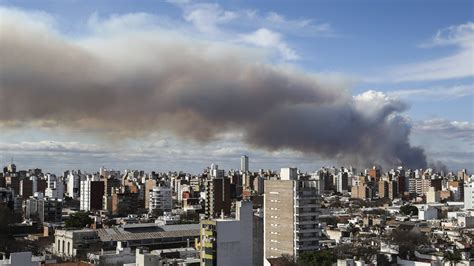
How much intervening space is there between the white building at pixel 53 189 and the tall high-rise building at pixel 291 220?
41.6 m

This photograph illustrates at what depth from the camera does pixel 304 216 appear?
22594 mm

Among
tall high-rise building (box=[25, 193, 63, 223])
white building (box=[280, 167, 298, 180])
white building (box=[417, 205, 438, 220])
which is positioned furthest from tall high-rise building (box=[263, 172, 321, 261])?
white building (box=[417, 205, 438, 220])

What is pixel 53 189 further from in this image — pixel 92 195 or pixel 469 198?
pixel 469 198

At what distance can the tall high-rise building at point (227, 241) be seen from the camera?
1923 centimetres

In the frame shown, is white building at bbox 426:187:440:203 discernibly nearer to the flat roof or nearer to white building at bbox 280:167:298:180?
the flat roof

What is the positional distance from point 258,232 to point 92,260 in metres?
5.70

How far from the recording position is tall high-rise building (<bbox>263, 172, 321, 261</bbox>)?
73.5ft

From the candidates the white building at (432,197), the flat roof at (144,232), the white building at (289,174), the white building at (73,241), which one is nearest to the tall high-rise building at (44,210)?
the flat roof at (144,232)

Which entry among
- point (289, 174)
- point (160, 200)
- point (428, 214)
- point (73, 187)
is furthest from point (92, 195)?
point (289, 174)

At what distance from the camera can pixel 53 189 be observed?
67.2m

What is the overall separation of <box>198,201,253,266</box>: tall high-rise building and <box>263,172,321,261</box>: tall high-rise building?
2617 millimetres

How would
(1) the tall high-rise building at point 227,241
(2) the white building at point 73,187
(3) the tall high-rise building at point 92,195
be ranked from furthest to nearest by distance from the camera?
(2) the white building at point 73,187
(3) the tall high-rise building at point 92,195
(1) the tall high-rise building at point 227,241

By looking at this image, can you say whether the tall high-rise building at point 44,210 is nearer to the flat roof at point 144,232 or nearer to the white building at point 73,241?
the flat roof at point 144,232

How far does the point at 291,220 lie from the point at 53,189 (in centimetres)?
4931
